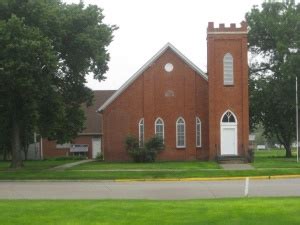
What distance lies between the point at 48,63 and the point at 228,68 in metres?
15.7

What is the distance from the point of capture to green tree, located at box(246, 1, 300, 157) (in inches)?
2004

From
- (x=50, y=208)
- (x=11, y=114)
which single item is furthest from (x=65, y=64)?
(x=50, y=208)

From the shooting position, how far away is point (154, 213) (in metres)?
12.7

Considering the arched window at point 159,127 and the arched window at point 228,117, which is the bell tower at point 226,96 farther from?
the arched window at point 159,127

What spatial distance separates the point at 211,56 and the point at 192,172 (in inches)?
565

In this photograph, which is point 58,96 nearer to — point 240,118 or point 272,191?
point 240,118

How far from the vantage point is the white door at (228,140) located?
140 ft

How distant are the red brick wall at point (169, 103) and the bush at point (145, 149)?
48.0 inches

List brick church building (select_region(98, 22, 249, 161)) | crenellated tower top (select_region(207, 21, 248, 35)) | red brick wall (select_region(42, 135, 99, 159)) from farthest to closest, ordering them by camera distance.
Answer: red brick wall (select_region(42, 135, 99, 159)), brick church building (select_region(98, 22, 249, 161)), crenellated tower top (select_region(207, 21, 248, 35))

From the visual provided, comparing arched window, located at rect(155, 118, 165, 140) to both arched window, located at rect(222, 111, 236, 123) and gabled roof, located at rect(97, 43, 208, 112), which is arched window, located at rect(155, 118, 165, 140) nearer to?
gabled roof, located at rect(97, 43, 208, 112)

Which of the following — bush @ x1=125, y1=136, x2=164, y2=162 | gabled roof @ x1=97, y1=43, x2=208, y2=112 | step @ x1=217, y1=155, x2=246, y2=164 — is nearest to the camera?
step @ x1=217, y1=155, x2=246, y2=164

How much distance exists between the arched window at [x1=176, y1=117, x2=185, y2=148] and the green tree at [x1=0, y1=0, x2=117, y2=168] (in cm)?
802

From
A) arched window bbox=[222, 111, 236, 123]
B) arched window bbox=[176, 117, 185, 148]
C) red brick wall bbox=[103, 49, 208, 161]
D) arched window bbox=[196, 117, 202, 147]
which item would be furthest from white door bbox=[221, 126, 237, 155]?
arched window bbox=[176, 117, 185, 148]

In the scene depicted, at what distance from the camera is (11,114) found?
35.4 meters
